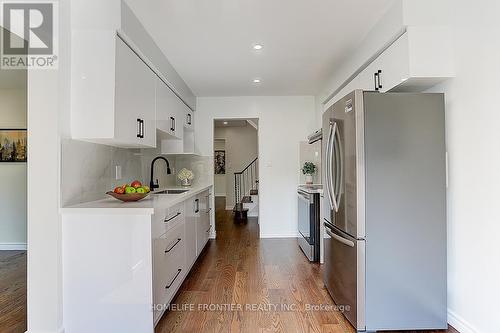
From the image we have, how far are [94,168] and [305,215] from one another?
2.56 metres

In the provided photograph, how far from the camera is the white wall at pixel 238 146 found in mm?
8523

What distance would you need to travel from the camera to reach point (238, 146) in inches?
338

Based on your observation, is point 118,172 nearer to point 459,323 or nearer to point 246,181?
point 459,323

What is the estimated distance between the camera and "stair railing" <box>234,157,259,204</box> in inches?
316

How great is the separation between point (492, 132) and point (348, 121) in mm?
838

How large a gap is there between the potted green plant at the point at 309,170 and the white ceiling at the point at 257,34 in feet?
4.52

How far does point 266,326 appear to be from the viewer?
202 cm

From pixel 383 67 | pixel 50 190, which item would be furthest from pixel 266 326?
pixel 383 67

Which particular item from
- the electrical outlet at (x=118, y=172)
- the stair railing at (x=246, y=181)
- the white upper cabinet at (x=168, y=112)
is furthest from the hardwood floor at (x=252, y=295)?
the stair railing at (x=246, y=181)

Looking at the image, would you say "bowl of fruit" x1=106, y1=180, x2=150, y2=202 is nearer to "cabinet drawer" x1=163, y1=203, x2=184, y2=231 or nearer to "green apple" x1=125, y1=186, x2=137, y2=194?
"green apple" x1=125, y1=186, x2=137, y2=194

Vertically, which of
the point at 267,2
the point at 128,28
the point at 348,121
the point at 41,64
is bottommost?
the point at 348,121

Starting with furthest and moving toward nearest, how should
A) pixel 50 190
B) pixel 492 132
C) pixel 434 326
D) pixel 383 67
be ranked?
1. pixel 383 67
2. pixel 434 326
3. pixel 50 190
4. pixel 492 132

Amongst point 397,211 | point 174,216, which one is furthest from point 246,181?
point 397,211

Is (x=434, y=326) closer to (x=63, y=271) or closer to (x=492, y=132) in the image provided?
(x=492, y=132)
